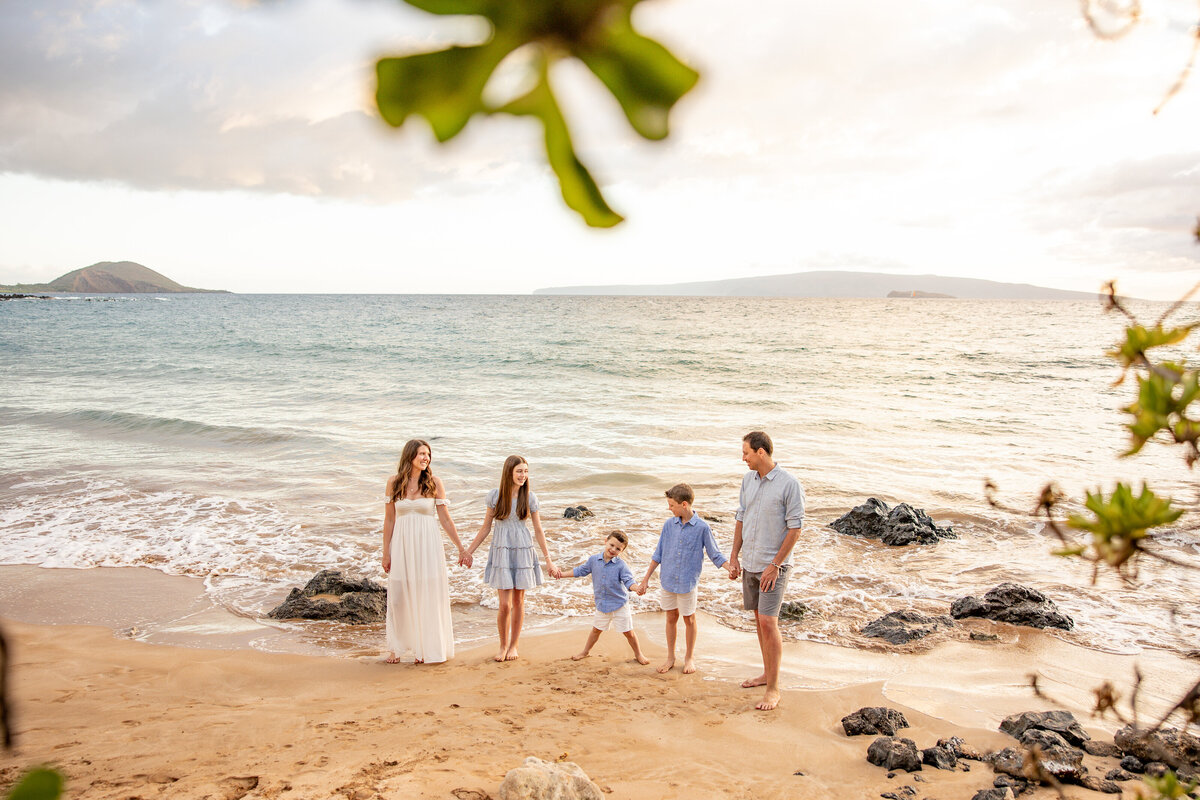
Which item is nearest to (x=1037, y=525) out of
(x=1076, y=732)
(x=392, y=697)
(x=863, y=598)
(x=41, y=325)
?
(x=863, y=598)

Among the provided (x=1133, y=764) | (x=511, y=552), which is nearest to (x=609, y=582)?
(x=511, y=552)

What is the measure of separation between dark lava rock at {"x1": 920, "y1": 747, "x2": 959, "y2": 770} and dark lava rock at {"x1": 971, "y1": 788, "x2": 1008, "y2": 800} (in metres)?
0.39

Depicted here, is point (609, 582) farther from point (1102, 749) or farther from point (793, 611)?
point (1102, 749)

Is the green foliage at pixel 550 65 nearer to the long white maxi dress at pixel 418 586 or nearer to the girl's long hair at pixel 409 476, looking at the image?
the girl's long hair at pixel 409 476

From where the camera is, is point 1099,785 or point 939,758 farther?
point 939,758

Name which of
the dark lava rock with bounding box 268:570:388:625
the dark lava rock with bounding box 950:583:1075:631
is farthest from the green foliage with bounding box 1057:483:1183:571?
the dark lava rock with bounding box 268:570:388:625

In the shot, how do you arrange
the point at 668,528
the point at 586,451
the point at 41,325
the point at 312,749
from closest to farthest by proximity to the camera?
the point at 312,749 → the point at 668,528 → the point at 586,451 → the point at 41,325

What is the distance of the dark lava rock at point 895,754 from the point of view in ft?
15.7

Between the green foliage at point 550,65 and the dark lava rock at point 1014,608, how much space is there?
8303mm

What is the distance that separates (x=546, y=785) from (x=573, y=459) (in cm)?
1084

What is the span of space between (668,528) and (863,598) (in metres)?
3.05

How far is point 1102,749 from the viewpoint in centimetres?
497

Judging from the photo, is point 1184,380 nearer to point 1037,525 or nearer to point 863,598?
point 863,598

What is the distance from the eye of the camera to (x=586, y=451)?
51.0 ft
